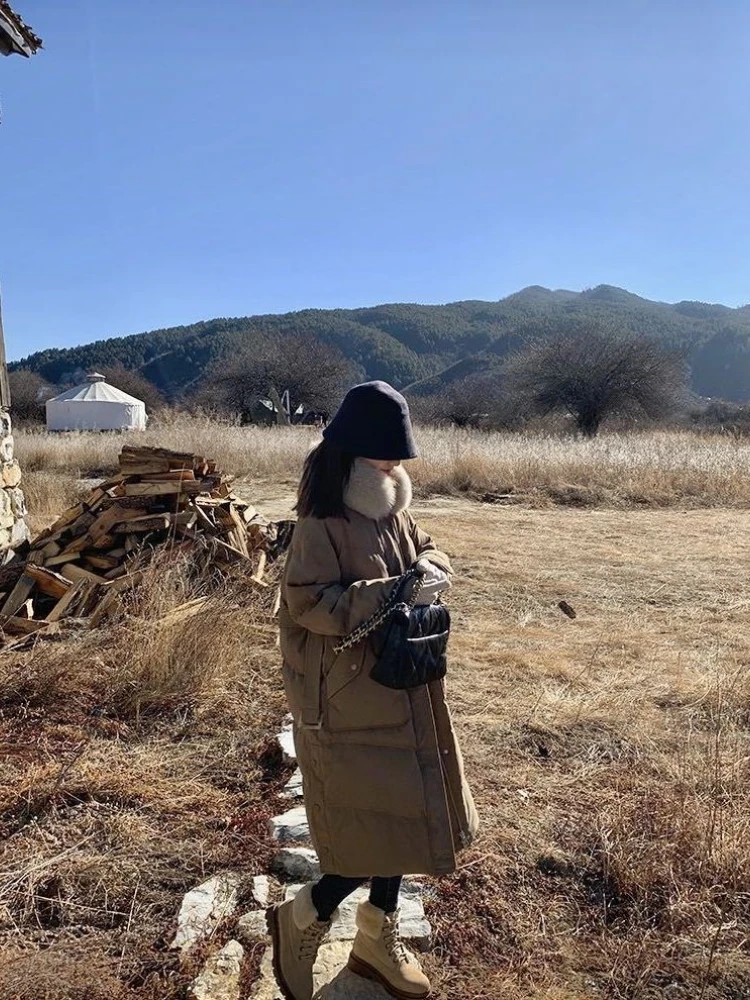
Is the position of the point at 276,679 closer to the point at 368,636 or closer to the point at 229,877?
the point at 229,877

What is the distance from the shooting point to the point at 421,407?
4191 centimetres

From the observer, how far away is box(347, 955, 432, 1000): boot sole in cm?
185

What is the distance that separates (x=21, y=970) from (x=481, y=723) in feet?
7.44

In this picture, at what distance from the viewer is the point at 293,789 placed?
9.62 ft

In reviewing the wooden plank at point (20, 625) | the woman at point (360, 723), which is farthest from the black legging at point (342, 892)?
the wooden plank at point (20, 625)

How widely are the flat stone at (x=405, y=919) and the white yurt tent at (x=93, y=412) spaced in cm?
3509

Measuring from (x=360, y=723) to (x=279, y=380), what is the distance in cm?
4043

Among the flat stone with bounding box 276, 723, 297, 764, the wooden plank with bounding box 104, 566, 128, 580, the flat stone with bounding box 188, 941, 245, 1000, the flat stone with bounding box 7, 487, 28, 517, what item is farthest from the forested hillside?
the flat stone with bounding box 188, 941, 245, 1000

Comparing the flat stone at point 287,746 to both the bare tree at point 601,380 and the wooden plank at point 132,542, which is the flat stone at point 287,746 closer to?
the wooden plank at point 132,542

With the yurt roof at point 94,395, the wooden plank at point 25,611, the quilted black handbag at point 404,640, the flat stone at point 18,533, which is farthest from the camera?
the yurt roof at point 94,395

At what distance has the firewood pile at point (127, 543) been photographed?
502cm

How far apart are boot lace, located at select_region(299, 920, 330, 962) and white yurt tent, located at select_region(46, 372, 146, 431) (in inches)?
1398

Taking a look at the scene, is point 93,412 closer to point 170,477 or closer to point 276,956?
point 170,477

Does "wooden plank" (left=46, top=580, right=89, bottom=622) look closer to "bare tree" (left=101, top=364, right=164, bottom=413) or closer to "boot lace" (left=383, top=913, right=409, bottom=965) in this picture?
"boot lace" (left=383, top=913, right=409, bottom=965)
